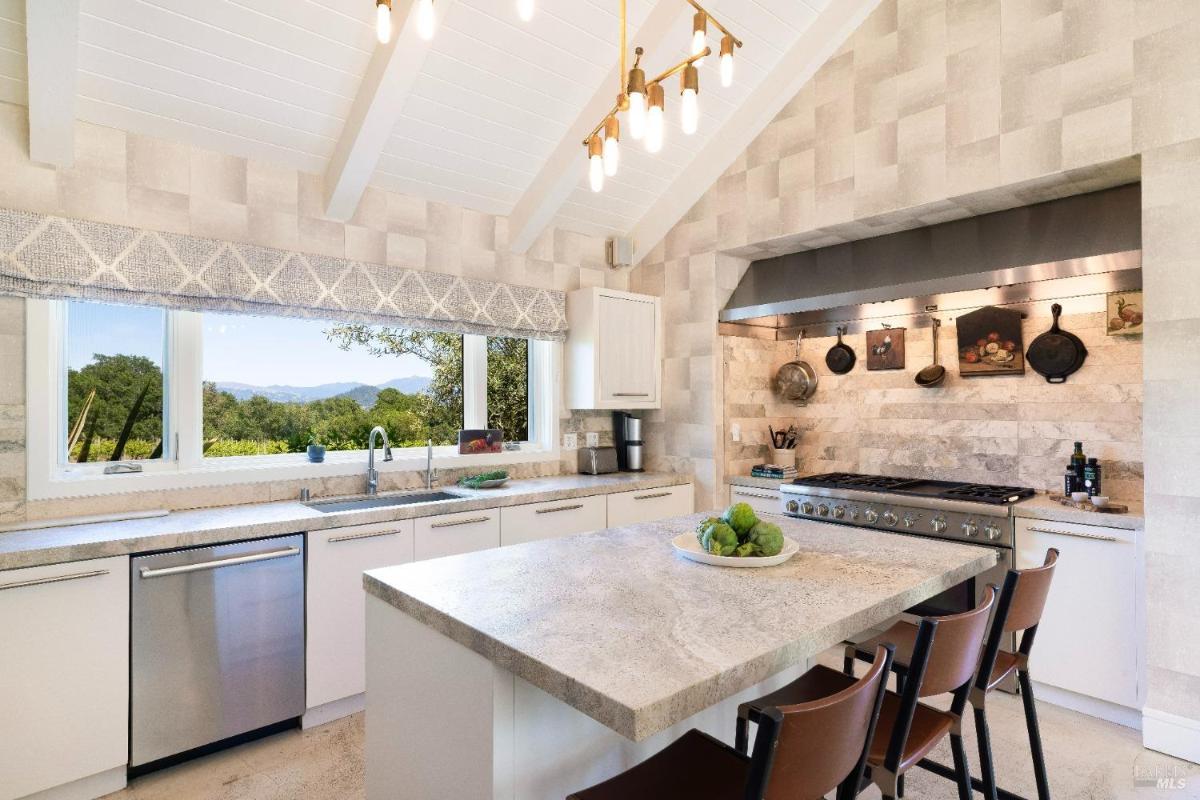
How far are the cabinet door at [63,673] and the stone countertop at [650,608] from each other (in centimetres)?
121

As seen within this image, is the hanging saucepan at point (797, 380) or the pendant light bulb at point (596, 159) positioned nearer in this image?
the pendant light bulb at point (596, 159)

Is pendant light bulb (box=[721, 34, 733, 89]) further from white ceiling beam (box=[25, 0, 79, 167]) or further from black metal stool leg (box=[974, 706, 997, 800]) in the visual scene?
white ceiling beam (box=[25, 0, 79, 167])

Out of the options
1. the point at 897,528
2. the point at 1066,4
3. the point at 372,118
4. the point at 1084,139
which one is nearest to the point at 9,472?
the point at 372,118

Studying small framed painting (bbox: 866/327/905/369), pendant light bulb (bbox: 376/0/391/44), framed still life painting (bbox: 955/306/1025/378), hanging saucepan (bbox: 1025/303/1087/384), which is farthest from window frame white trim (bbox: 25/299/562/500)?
hanging saucepan (bbox: 1025/303/1087/384)

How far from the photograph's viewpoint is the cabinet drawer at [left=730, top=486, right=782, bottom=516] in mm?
3939

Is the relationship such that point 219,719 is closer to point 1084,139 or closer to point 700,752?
point 700,752

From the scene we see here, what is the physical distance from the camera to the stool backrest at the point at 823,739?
1009 mm

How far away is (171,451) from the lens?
9.71ft

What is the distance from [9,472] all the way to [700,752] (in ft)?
9.09

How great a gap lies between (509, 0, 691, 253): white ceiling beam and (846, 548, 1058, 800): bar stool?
2.79 m

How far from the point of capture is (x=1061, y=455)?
327 centimetres

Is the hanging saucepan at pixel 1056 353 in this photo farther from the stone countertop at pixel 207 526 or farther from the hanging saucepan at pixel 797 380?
the stone countertop at pixel 207 526

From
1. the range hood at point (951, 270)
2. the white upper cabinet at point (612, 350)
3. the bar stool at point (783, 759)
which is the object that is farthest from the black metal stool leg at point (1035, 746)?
the white upper cabinet at point (612, 350)

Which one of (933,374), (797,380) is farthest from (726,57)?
(797,380)
